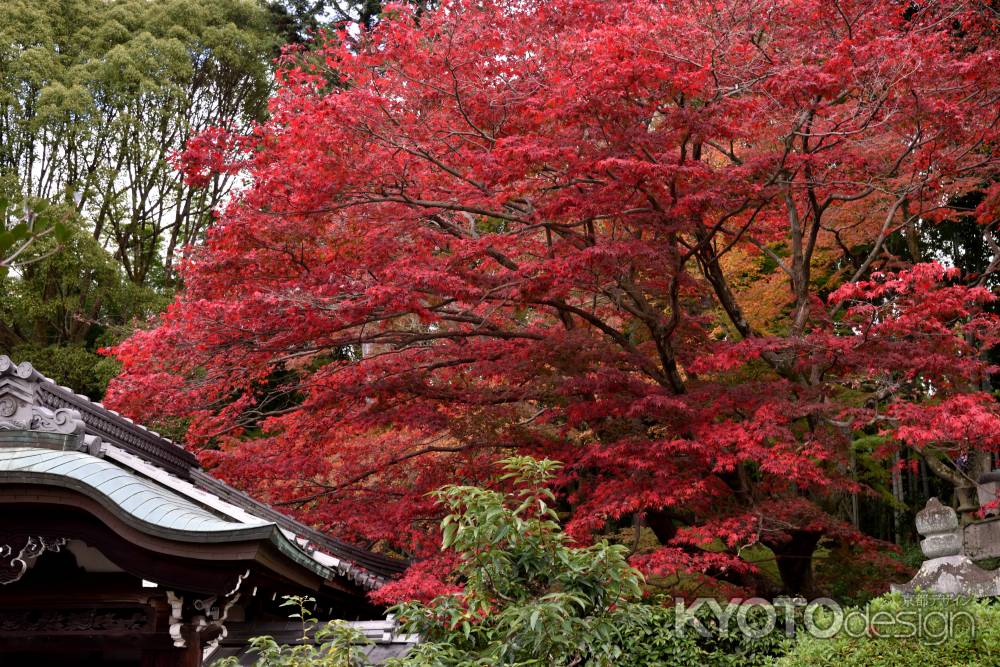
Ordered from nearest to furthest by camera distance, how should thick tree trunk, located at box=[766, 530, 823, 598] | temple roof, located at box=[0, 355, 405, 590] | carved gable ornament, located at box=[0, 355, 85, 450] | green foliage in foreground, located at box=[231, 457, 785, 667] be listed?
green foliage in foreground, located at box=[231, 457, 785, 667]
temple roof, located at box=[0, 355, 405, 590]
carved gable ornament, located at box=[0, 355, 85, 450]
thick tree trunk, located at box=[766, 530, 823, 598]

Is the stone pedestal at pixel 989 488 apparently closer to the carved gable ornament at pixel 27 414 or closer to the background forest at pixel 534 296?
the background forest at pixel 534 296

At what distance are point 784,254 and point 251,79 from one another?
14.8m

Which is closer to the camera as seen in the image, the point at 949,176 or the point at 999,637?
the point at 999,637

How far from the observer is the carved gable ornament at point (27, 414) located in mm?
5246

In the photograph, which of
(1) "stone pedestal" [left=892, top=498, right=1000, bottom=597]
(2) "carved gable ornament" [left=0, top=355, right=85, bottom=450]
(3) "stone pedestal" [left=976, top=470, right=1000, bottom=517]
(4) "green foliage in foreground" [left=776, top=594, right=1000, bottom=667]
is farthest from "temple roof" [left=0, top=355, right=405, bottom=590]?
A: (3) "stone pedestal" [left=976, top=470, right=1000, bottom=517]

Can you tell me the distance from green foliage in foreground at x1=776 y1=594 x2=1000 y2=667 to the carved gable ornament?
507 cm

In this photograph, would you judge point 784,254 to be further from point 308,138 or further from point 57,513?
point 57,513

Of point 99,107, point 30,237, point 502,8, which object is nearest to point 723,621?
point 502,8

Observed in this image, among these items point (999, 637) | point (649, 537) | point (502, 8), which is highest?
point (502, 8)

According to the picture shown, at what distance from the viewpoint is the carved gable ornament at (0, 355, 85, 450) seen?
17.2 feet

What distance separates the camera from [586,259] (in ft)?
28.1

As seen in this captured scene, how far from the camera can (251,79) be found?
911 inches

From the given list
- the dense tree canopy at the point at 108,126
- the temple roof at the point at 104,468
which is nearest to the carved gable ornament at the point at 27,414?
the temple roof at the point at 104,468

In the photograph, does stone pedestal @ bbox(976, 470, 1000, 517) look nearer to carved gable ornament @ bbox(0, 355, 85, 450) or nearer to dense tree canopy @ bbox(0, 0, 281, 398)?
carved gable ornament @ bbox(0, 355, 85, 450)
